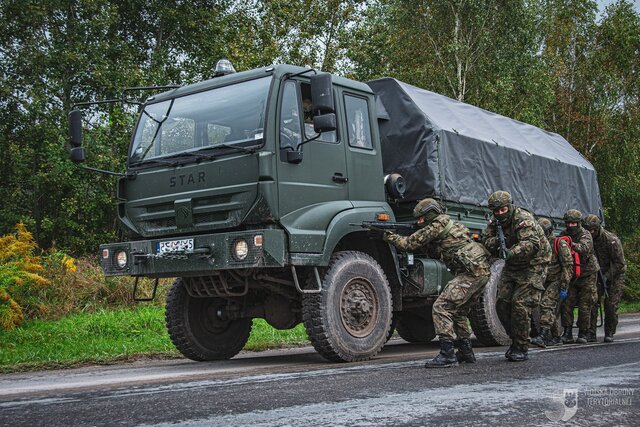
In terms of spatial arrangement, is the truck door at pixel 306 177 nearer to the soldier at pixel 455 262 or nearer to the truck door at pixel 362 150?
the truck door at pixel 362 150

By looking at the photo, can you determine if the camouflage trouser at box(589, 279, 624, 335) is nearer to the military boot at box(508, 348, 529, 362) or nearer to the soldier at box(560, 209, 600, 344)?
the soldier at box(560, 209, 600, 344)

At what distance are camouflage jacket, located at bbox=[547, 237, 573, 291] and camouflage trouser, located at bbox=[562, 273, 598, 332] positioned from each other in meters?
0.62

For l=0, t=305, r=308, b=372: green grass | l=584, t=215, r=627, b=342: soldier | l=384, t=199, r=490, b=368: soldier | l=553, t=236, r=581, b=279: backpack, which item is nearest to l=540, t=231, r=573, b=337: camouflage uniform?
l=553, t=236, r=581, b=279: backpack

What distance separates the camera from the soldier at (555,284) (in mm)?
10297

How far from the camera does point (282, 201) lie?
7.22 meters

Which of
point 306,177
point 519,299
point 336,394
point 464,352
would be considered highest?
point 306,177

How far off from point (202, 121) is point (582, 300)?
6.32 m

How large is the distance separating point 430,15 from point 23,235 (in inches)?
733

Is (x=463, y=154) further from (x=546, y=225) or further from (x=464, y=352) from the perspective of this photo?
(x=464, y=352)

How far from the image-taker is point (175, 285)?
859 cm

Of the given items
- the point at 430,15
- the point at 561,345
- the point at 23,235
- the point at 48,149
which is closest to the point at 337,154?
the point at 561,345

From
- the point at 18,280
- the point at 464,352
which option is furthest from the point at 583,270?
the point at 18,280

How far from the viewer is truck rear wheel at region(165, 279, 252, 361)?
8422mm

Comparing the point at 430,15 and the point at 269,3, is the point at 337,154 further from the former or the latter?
the point at 430,15
